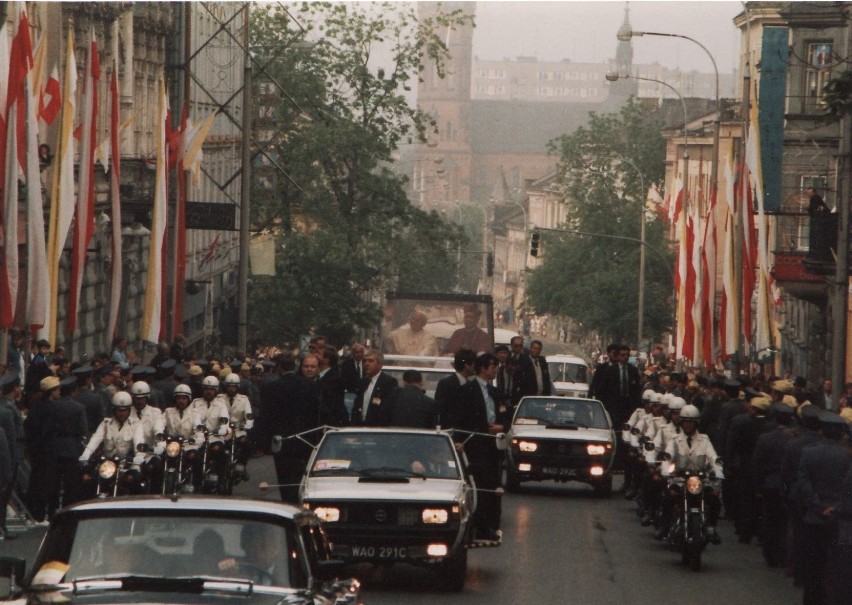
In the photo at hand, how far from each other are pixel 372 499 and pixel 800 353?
153 feet

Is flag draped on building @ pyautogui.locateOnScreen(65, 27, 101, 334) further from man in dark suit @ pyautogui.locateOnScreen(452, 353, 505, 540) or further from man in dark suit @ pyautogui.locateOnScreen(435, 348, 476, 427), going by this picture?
man in dark suit @ pyautogui.locateOnScreen(452, 353, 505, 540)

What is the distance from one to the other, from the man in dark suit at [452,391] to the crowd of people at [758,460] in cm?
223

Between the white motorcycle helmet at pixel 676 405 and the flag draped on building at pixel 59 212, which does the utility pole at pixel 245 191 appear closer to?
the flag draped on building at pixel 59 212

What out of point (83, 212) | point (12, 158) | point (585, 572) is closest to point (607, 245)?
point (83, 212)

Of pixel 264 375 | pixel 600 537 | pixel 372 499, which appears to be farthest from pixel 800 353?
pixel 372 499

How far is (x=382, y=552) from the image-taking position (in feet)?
50.0

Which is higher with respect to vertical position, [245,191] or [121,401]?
[245,191]

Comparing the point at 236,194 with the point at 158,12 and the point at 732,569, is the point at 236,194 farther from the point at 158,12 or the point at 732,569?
the point at 732,569

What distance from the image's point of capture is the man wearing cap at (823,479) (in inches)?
559

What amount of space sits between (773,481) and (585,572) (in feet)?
6.99

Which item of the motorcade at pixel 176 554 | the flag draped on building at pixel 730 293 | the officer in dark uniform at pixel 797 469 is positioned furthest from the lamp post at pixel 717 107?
the motorcade at pixel 176 554

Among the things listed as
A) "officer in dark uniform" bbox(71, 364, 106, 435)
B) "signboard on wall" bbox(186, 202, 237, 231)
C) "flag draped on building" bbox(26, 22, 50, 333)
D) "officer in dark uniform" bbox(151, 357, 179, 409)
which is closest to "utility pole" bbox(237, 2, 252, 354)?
"signboard on wall" bbox(186, 202, 237, 231)

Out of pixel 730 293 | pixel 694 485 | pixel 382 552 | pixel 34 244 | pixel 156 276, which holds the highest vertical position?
pixel 34 244

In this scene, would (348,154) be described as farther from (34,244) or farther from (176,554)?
(176,554)
